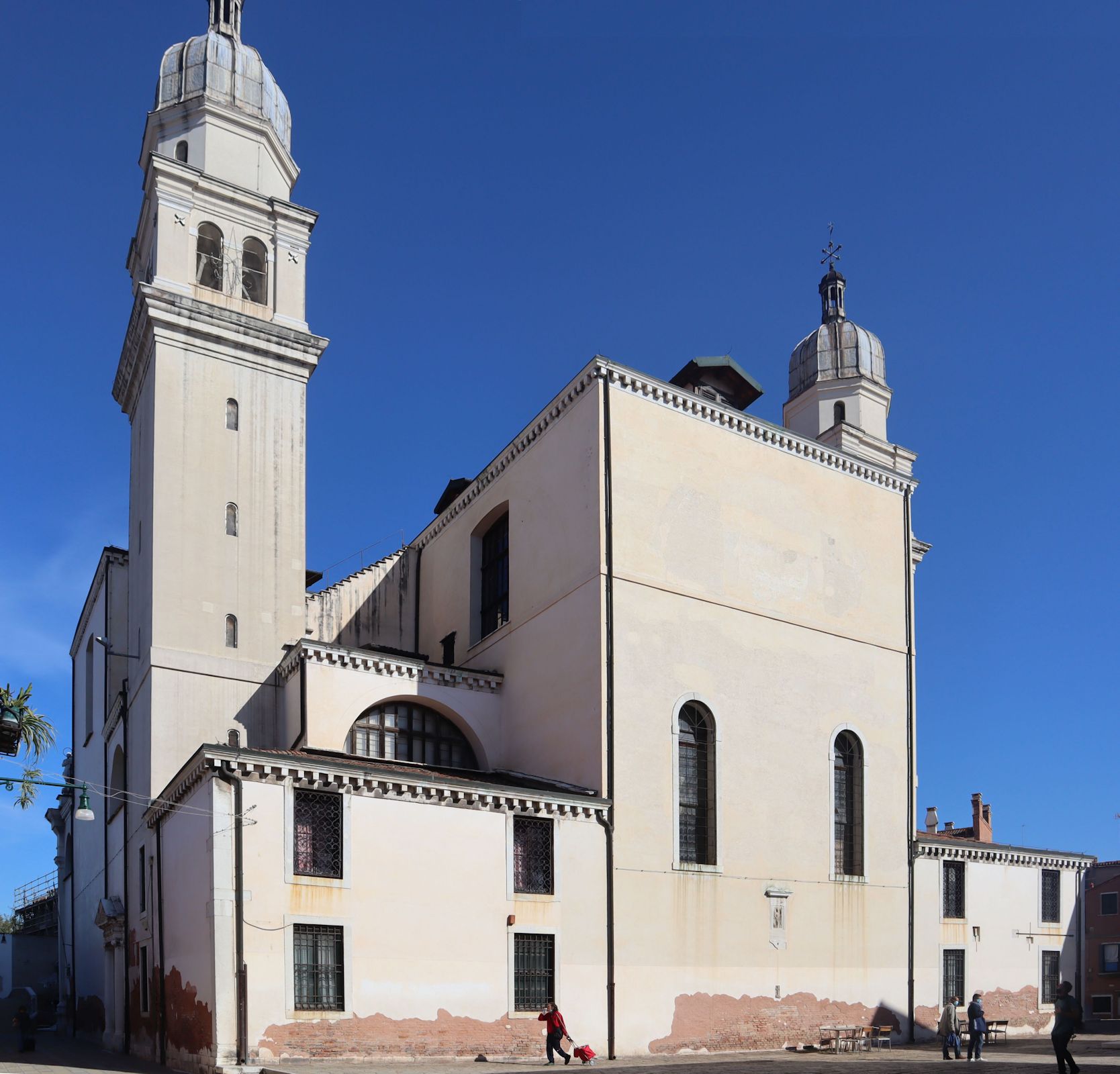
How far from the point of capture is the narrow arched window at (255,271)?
113 feet

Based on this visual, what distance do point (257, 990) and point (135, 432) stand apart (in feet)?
61.2

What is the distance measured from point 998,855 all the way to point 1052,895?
297 cm

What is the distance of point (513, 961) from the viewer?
23375mm

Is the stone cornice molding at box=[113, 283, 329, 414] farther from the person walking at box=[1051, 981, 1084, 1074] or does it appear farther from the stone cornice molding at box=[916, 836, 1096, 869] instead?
the person walking at box=[1051, 981, 1084, 1074]

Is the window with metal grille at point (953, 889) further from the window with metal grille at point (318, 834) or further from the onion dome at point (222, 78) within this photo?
the onion dome at point (222, 78)

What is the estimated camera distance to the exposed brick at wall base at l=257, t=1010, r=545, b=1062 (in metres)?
20.5

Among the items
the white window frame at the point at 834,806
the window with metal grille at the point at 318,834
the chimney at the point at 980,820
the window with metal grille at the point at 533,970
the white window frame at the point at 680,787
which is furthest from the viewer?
the chimney at the point at 980,820

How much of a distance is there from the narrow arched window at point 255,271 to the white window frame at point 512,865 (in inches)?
699

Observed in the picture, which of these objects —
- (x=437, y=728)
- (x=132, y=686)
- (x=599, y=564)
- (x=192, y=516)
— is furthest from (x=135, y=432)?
(x=599, y=564)

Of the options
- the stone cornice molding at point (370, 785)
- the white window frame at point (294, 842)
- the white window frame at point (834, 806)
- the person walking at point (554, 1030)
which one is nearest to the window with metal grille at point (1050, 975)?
the white window frame at point (834, 806)

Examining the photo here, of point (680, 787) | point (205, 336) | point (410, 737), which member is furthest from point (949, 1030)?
point (205, 336)

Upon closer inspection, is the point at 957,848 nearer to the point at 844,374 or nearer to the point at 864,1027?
the point at 864,1027

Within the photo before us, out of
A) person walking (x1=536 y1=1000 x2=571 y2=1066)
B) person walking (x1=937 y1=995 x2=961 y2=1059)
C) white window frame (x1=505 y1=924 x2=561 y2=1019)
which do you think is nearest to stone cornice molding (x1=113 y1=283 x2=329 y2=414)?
white window frame (x1=505 y1=924 x2=561 y2=1019)

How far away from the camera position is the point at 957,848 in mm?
31859
